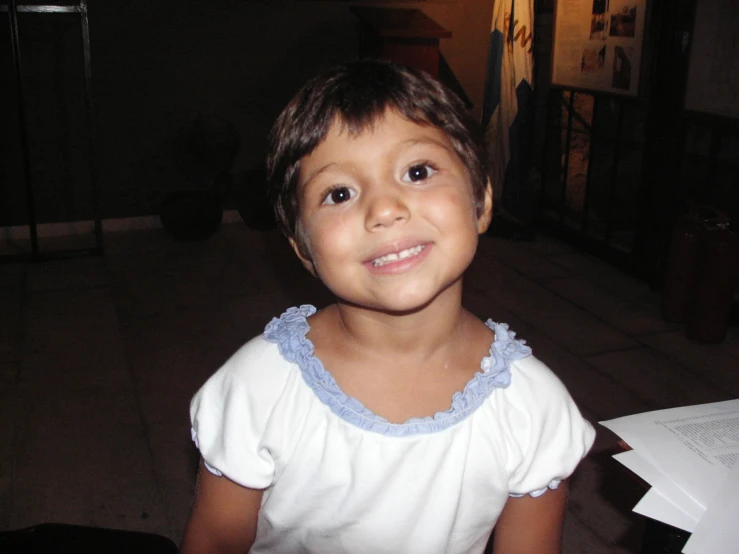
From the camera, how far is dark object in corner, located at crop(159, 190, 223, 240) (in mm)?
4852

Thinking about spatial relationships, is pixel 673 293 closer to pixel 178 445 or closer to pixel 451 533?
pixel 178 445

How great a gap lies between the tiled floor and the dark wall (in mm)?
462

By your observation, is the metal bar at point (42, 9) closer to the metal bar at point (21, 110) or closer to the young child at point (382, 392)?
the metal bar at point (21, 110)

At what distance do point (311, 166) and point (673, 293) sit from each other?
2.88 metres

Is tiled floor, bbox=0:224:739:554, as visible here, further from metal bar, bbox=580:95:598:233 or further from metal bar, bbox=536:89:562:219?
metal bar, bbox=536:89:562:219

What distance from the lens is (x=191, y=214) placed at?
15.9ft

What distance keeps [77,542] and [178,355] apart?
94.7 inches

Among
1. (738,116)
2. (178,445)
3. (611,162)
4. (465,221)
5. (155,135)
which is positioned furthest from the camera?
(155,135)

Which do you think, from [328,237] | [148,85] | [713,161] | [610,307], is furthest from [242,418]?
[148,85]

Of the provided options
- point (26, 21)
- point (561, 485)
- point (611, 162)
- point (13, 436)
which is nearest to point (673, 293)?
point (611, 162)

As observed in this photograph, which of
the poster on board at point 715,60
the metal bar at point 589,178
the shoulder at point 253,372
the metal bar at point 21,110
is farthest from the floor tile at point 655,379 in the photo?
the metal bar at point 21,110

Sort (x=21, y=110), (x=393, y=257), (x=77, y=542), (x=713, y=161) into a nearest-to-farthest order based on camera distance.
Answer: (x=77, y=542)
(x=393, y=257)
(x=713, y=161)
(x=21, y=110)

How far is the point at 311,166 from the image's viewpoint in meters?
1.00

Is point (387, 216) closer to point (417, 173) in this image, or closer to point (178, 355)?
point (417, 173)
